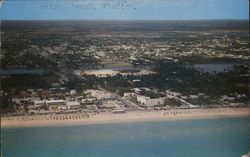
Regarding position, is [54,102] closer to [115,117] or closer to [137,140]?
[115,117]

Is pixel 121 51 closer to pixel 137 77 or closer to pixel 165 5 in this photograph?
pixel 137 77

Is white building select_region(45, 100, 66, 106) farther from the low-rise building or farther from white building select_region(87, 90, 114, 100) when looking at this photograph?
the low-rise building

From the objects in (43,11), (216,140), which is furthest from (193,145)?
(43,11)

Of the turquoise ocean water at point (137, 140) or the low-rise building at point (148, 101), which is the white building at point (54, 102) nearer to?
the turquoise ocean water at point (137, 140)

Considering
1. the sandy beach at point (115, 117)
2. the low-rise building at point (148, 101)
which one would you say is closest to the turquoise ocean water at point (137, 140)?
the sandy beach at point (115, 117)

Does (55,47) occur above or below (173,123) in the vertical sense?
above
